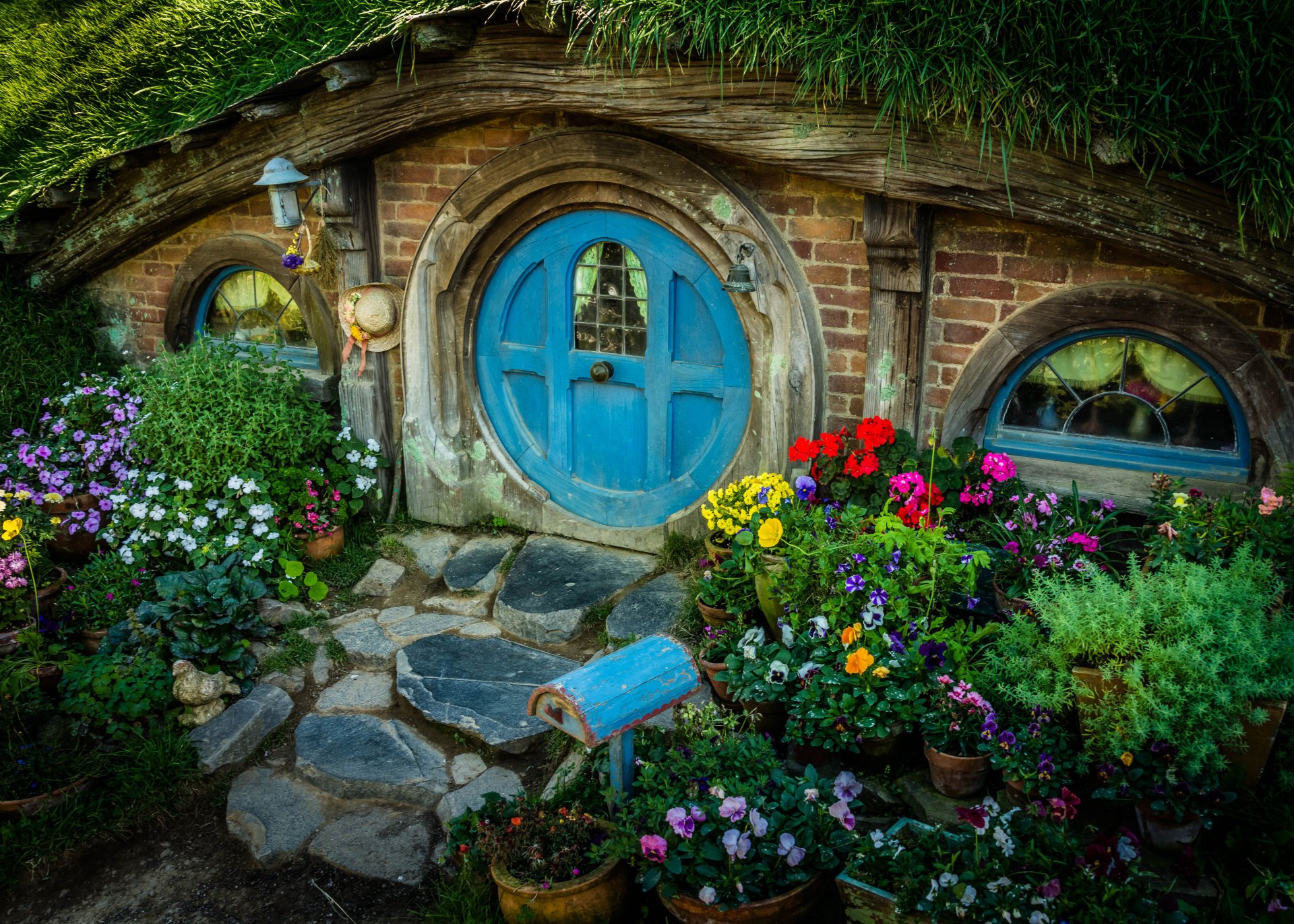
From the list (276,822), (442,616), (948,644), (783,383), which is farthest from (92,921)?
(783,383)

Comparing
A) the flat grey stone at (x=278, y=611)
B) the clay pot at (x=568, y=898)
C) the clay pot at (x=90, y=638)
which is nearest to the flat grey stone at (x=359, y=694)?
the flat grey stone at (x=278, y=611)

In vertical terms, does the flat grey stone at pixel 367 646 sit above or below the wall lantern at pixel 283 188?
below

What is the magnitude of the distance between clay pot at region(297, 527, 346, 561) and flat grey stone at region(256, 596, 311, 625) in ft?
1.41

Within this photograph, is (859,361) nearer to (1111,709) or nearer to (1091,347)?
(1091,347)

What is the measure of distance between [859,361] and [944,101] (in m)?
1.28

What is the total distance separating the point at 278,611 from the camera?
5.11 metres

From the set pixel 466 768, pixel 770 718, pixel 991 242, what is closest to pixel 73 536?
pixel 466 768

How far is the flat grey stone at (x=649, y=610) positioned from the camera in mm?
4709

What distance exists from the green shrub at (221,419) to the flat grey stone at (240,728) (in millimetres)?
1393

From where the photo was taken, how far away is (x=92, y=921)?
3.62 m

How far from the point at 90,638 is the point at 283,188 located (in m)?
2.43

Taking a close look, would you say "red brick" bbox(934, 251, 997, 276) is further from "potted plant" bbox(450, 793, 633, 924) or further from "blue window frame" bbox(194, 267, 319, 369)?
"blue window frame" bbox(194, 267, 319, 369)

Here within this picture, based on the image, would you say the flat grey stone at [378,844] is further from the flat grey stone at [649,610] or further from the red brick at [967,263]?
the red brick at [967,263]

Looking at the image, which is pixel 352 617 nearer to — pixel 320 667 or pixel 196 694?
pixel 320 667
